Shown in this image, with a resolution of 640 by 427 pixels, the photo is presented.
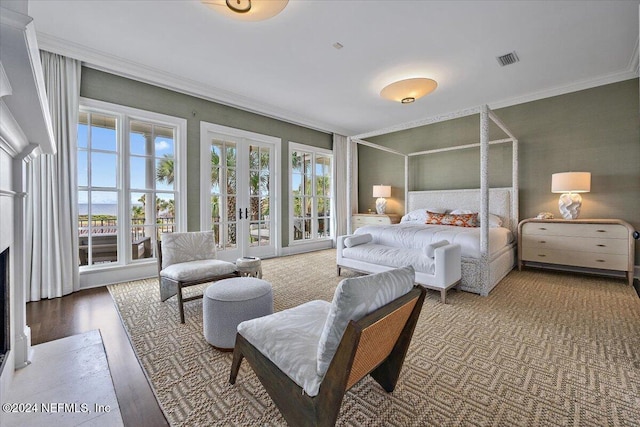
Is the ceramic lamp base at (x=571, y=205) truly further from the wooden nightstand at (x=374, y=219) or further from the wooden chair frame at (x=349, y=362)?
the wooden chair frame at (x=349, y=362)

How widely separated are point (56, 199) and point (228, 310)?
2752mm

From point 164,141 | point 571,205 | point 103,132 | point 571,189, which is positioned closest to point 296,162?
point 164,141

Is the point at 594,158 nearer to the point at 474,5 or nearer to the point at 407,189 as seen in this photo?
the point at 407,189

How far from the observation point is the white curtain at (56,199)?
2988mm

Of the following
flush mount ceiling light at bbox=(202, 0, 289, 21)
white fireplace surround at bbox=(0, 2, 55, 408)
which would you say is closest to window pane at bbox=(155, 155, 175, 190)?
white fireplace surround at bbox=(0, 2, 55, 408)

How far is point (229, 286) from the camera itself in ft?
6.98

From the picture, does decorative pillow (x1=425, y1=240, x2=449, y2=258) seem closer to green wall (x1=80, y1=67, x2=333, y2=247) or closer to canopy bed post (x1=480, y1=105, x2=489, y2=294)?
canopy bed post (x1=480, y1=105, x2=489, y2=294)

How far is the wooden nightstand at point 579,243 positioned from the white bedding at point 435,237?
1.04 ft

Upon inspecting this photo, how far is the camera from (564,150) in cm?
425

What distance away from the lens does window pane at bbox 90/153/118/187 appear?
353 cm

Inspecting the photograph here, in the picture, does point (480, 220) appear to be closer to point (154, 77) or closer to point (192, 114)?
point (192, 114)

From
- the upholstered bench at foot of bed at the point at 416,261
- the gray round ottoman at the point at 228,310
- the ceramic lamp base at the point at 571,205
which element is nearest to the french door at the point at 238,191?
the upholstered bench at foot of bed at the point at 416,261

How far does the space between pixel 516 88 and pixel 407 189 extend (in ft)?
8.17

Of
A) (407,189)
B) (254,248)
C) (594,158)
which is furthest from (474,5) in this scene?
(254,248)
